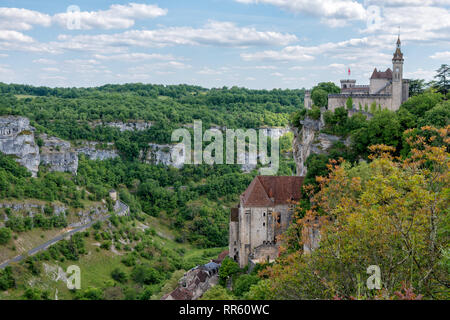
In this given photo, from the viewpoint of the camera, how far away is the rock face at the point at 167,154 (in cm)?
12438

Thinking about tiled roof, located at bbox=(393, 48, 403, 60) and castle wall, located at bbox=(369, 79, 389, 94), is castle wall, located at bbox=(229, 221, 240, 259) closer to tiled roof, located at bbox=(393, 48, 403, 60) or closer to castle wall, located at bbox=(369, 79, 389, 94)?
castle wall, located at bbox=(369, 79, 389, 94)

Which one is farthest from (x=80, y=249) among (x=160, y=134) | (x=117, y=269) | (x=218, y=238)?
(x=160, y=134)

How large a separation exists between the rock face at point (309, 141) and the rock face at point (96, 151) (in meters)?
69.7

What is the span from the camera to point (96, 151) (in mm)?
118312

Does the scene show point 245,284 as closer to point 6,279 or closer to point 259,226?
point 259,226

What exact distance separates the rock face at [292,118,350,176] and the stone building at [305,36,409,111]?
3.22m

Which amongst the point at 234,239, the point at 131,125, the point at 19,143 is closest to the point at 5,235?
the point at 19,143

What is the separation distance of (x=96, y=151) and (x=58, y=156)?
75.4ft

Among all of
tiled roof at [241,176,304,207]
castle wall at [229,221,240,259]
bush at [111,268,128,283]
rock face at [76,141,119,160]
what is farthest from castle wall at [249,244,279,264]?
rock face at [76,141,119,160]

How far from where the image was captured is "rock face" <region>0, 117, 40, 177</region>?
87875 millimetres

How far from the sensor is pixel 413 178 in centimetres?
1691

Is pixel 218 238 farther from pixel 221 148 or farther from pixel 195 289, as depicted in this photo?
pixel 195 289

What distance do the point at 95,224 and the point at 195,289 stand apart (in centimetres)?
4028
